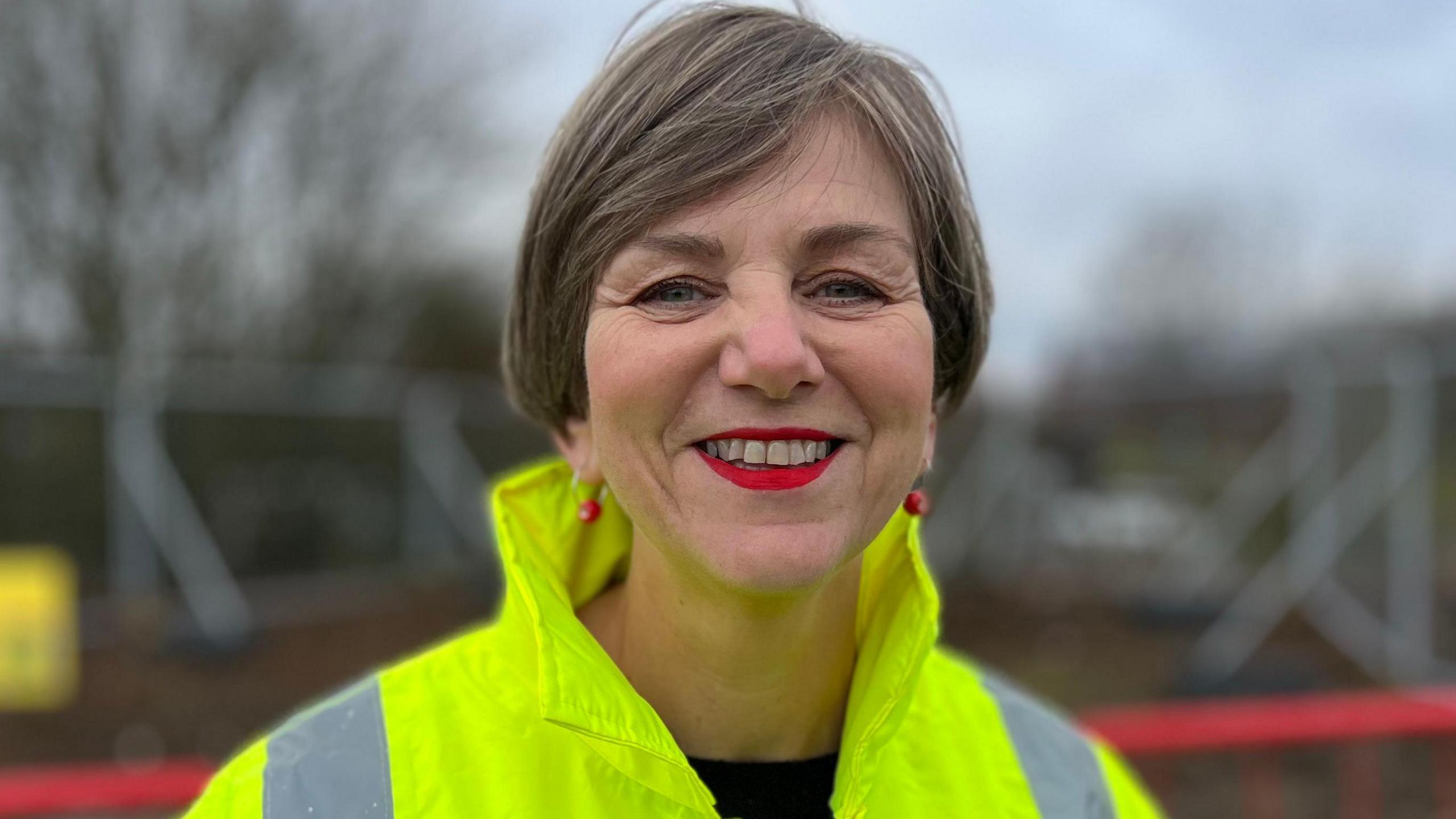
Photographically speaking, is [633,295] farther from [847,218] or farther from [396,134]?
[396,134]

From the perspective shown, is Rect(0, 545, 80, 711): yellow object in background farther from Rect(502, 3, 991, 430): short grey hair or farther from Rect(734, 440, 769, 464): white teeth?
Rect(734, 440, 769, 464): white teeth

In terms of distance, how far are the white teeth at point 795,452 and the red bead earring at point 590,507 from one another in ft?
1.44

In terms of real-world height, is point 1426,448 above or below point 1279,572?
above

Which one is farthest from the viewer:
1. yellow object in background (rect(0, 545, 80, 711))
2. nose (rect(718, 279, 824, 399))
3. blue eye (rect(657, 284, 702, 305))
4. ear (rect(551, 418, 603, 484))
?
yellow object in background (rect(0, 545, 80, 711))

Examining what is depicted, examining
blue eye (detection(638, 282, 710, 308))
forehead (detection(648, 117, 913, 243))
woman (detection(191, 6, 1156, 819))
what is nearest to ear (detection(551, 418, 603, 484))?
woman (detection(191, 6, 1156, 819))

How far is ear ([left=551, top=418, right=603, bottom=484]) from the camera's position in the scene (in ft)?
5.46

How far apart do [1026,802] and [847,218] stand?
2.91 ft

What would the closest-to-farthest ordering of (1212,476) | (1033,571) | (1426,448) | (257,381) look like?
(1426,448)
(1212,476)
(257,381)
(1033,571)

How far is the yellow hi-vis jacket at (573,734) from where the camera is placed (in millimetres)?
1385

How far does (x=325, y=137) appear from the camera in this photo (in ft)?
40.4

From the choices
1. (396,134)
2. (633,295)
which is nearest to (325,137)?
(396,134)

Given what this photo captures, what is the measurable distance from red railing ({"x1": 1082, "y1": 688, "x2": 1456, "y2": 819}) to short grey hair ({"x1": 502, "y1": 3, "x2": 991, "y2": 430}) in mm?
2439

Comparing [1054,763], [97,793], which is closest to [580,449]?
[1054,763]

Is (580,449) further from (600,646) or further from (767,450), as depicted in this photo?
(767,450)
